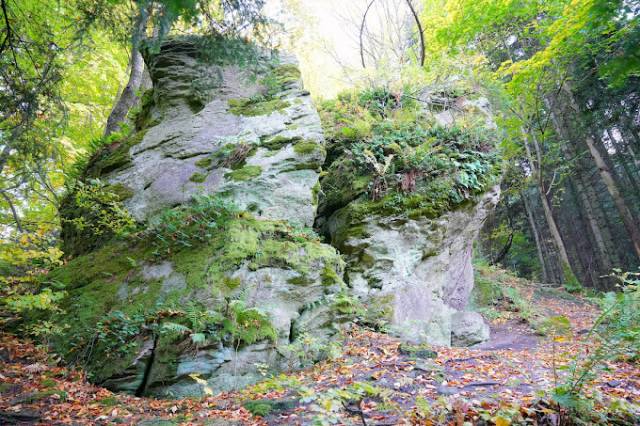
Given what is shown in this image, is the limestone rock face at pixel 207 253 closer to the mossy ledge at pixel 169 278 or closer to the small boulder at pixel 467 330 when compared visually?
the mossy ledge at pixel 169 278

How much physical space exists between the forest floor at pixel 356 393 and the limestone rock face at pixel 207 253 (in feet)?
1.23

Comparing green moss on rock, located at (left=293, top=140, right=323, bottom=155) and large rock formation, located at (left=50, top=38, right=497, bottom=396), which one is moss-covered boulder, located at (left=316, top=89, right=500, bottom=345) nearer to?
large rock formation, located at (left=50, top=38, right=497, bottom=396)

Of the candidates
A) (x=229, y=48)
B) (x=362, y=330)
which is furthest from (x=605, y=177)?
(x=229, y=48)

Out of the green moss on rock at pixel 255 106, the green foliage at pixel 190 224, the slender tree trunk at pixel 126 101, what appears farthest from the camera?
the slender tree trunk at pixel 126 101

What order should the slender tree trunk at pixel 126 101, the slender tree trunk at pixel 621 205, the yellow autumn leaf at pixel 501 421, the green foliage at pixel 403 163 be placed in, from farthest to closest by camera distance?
the slender tree trunk at pixel 621 205
the slender tree trunk at pixel 126 101
the green foliage at pixel 403 163
the yellow autumn leaf at pixel 501 421

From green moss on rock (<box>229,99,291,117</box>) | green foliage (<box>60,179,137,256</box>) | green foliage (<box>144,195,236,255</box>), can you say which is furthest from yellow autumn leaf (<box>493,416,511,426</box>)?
green moss on rock (<box>229,99,291,117</box>)

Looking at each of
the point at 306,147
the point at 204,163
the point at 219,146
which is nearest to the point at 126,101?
the point at 219,146

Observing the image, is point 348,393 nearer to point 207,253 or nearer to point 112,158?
point 207,253

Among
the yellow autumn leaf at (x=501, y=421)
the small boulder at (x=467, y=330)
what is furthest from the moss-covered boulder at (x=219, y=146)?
the small boulder at (x=467, y=330)

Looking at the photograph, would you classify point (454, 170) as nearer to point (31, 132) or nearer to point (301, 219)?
point (301, 219)

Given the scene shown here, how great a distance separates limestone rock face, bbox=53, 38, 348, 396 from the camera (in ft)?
14.3

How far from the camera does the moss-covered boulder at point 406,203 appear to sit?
745 cm

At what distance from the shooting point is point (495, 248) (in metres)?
20.9

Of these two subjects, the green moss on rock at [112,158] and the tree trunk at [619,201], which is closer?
the green moss on rock at [112,158]
